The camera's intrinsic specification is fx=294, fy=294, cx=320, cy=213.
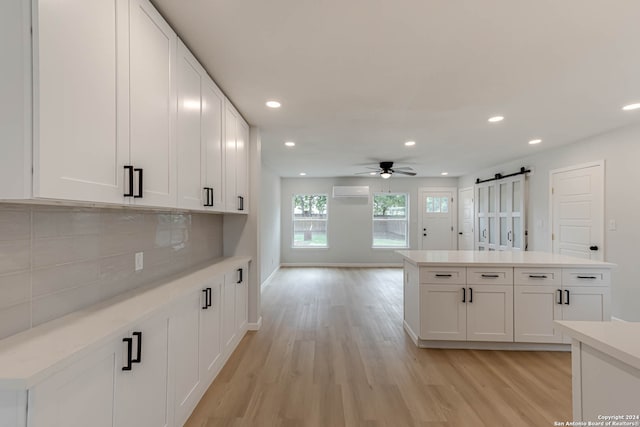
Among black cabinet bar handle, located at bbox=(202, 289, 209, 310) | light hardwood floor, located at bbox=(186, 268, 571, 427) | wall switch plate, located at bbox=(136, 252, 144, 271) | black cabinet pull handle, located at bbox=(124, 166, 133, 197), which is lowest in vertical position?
light hardwood floor, located at bbox=(186, 268, 571, 427)

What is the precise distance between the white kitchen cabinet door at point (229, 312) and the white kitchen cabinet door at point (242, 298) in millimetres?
106

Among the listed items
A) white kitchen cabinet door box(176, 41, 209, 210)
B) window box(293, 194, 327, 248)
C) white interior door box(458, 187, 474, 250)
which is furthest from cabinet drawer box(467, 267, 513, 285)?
window box(293, 194, 327, 248)

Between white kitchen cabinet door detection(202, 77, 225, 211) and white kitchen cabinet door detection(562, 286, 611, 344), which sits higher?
white kitchen cabinet door detection(202, 77, 225, 211)

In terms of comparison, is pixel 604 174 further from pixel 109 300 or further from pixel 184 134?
pixel 109 300

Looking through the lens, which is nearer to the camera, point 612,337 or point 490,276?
point 612,337

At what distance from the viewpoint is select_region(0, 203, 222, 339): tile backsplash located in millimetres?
1138

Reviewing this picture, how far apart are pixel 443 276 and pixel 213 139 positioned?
2549 millimetres

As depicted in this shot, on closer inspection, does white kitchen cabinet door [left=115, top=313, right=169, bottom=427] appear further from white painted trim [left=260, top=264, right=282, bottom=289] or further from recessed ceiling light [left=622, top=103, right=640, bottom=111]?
recessed ceiling light [left=622, top=103, right=640, bottom=111]

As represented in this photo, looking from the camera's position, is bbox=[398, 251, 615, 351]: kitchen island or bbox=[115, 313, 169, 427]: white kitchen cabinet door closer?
bbox=[115, 313, 169, 427]: white kitchen cabinet door

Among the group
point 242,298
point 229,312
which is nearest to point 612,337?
point 229,312

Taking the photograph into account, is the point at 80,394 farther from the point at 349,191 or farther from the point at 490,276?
the point at 349,191

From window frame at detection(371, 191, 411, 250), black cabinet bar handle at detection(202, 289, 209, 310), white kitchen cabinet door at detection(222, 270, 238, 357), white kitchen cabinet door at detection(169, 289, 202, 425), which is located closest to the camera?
white kitchen cabinet door at detection(169, 289, 202, 425)

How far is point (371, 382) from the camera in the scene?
243 cm

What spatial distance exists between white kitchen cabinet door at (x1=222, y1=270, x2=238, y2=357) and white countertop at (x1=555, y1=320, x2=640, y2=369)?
2.36m
